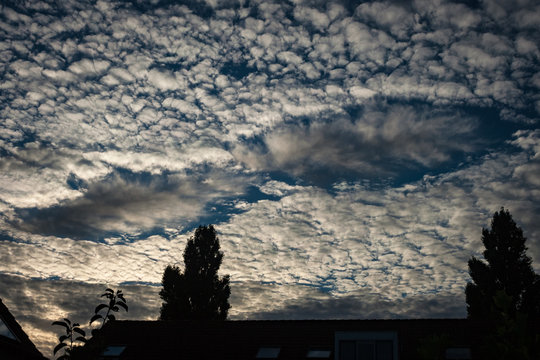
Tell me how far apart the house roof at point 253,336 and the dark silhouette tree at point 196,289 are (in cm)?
1292

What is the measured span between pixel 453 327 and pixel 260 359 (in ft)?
34.3

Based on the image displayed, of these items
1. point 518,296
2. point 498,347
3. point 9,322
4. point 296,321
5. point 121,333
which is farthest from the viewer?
point 518,296

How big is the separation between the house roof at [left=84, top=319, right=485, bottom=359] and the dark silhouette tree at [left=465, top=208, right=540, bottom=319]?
54.9 feet

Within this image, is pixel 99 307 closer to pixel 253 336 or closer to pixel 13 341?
pixel 13 341

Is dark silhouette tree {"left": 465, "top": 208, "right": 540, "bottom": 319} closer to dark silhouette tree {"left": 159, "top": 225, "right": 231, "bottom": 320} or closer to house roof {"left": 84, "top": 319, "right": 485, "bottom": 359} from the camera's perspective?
house roof {"left": 84, "top": 319, "right": 485, "bottom": 359}

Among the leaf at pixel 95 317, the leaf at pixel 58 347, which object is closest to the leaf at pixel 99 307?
the leaf at pixel 95 317

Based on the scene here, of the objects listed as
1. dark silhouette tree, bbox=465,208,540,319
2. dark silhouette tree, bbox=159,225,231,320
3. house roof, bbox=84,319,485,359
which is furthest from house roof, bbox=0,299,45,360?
dark silhouette tree, bbox=465,208,540,319

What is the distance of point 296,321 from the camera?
85.5ft

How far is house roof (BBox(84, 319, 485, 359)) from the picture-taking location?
2342 centimetres

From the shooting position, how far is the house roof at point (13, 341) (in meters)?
21.2

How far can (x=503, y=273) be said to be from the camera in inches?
1518

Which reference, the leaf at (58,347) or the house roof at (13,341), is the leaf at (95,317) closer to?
the leaf at (58,347)

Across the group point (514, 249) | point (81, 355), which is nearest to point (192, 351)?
point (81, 355)

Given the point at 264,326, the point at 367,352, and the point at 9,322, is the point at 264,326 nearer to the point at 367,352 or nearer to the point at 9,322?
the point at 367,352
